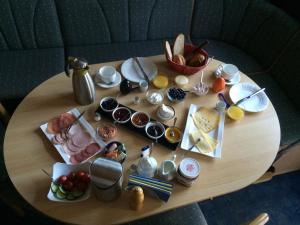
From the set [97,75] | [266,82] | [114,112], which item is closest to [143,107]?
[114,112]

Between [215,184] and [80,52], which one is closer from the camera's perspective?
[215,184]

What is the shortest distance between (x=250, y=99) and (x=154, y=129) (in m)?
0.59

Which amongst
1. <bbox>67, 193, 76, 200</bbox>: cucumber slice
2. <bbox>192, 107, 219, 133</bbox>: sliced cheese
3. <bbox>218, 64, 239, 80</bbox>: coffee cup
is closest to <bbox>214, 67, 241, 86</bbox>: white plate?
<bbox>218, 64, 239, 80</bbox>: coffee cup

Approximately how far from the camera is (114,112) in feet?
4.62

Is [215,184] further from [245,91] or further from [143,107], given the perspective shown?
[245,91]

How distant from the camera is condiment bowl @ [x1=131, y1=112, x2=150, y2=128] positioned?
4.51ft

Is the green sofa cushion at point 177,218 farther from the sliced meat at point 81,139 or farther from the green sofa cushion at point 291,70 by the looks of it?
the green sofa cushion at point 291,70

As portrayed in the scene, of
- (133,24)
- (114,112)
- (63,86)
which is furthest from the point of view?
(133,24)

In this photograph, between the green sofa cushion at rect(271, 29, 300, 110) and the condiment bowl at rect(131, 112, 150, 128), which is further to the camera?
the green sofa cushion at rect(271, 29, 300, 110)

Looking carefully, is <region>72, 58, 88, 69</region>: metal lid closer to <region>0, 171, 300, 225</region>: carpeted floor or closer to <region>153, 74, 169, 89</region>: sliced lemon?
<region>153, 74, 169, 89</region>: sliced lemon

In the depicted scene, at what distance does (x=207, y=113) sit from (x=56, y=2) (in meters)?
1.40

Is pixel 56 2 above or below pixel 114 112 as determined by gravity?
above

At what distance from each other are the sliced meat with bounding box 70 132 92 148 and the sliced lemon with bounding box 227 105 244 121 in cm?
71

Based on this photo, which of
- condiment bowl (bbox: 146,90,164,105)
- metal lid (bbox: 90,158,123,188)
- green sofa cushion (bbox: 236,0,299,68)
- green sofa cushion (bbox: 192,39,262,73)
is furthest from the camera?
green sofa cushion (bbox: 192,39,262,73)
